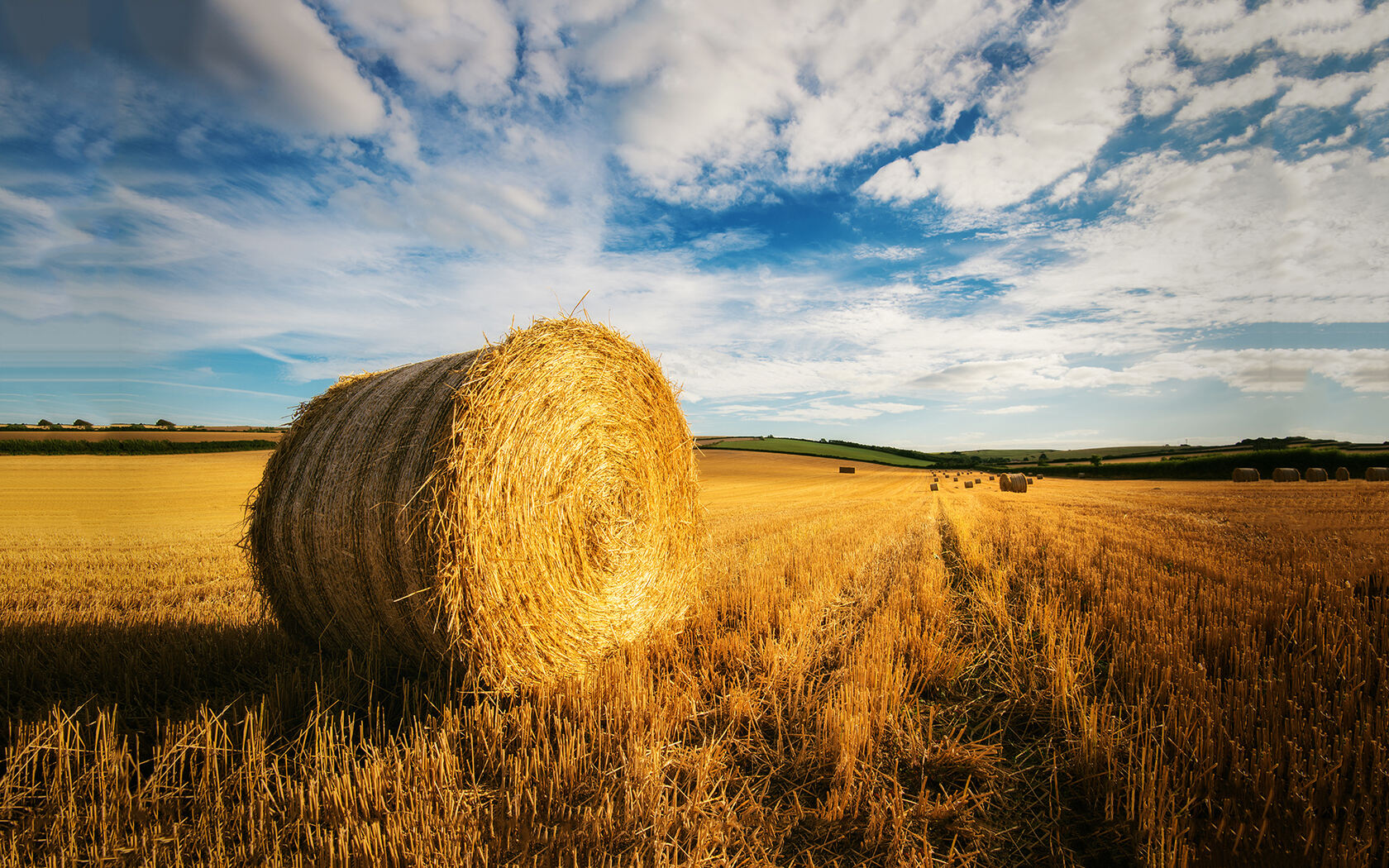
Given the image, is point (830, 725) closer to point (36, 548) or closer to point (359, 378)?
point (359, 378)

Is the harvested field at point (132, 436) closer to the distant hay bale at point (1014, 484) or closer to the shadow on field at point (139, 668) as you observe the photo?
the shadow on field at point (139, 668)

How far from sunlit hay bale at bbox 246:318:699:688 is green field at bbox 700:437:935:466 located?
182 ft

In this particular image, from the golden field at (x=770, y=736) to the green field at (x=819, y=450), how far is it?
182 ft

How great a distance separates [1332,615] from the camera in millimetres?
4387

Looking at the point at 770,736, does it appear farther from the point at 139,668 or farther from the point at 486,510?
the point at 139,668

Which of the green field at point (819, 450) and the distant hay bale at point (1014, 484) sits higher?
the green field at point (819, 450)

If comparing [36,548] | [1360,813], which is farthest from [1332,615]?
[36,548]

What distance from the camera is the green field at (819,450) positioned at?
64.2m

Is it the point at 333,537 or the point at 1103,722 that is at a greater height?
the point at 333,537

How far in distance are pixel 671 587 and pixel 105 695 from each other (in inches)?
149

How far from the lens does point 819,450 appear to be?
71500mm

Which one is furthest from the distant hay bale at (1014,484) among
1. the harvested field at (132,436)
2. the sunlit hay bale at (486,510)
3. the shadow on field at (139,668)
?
the harvested field at (132,436)

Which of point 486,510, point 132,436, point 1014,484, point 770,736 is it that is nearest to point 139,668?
point 486,510

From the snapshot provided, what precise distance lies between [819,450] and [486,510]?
69.7 m
